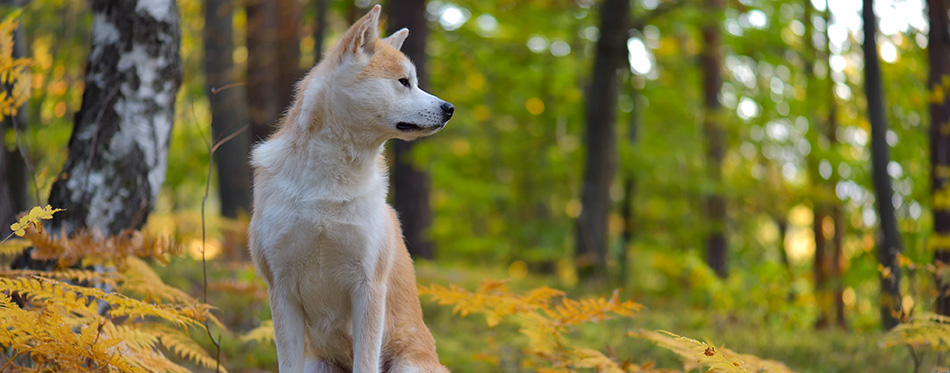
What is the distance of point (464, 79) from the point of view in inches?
499

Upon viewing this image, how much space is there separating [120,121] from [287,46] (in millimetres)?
8562

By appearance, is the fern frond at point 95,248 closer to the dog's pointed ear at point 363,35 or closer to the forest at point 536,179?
the forest at point 536,179

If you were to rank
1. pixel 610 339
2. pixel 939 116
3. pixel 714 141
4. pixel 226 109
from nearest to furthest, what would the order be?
1. pixel 610 339
2. pixel 939 116
3. pixel 226 109
4. pixel 714 141

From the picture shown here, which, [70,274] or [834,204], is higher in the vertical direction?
[70,274]

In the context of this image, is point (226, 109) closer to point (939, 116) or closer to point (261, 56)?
point (261, 56)

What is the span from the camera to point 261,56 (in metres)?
12.5

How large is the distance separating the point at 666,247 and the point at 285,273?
10.6 meters

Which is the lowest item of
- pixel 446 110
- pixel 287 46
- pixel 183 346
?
pixel 183 346

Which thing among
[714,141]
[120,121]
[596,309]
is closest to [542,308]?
[596,309]

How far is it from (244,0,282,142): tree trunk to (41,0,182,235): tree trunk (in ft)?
25.2

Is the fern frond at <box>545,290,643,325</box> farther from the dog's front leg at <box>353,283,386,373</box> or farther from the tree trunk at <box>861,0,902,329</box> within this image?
the tree trunk at <box>861,0,902,329</box>

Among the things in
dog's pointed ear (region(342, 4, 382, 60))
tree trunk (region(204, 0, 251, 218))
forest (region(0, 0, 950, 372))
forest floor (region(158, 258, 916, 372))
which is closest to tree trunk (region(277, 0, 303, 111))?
forest (region(0, 0, 950, 372))

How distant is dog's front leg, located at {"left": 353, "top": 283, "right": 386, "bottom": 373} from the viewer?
3.15 m

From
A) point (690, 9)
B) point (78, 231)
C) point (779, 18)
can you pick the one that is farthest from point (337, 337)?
point (779, 18)
